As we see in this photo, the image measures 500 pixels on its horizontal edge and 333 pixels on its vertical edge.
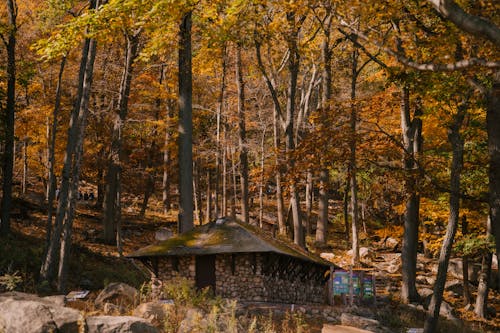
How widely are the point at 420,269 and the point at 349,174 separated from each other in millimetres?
16512

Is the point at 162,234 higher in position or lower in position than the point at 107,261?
higher

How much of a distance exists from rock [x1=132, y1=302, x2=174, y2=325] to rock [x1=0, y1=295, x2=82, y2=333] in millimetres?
2557

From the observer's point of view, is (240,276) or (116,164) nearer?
(240,276)

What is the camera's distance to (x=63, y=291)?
56.9 feet

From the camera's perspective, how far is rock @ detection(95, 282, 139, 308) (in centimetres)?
1407

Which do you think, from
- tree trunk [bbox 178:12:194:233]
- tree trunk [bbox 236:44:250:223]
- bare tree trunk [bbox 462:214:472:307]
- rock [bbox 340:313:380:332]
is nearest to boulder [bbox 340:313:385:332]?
rock [bbox 340:313:380:332]

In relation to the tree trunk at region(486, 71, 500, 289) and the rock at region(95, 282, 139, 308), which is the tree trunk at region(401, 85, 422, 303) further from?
the rock at region(95, 282, 139, 308)

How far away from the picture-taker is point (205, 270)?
803 inches

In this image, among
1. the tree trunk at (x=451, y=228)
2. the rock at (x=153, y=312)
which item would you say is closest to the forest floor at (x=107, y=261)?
the rock at (x=153, y=312)

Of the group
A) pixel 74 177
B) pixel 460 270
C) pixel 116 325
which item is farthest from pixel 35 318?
pixel 460 270

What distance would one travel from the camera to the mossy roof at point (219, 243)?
63.1 ft

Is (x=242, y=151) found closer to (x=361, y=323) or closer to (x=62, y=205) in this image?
(x=62, y=205)

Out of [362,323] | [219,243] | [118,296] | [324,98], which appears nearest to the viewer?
[118,296]

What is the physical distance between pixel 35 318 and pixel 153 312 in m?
3.35
